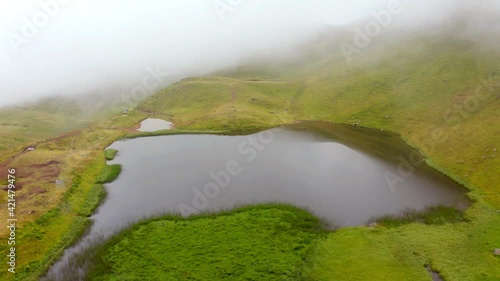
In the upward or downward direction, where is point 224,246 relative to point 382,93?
downward

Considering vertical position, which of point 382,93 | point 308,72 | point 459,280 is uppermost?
point 308,72

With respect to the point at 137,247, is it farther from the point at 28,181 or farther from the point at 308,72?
the point at 308,72

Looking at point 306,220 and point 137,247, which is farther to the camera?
point 306,220

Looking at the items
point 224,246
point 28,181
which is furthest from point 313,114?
point 28,181

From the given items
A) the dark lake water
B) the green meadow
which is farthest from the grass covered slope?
the dark lake water
